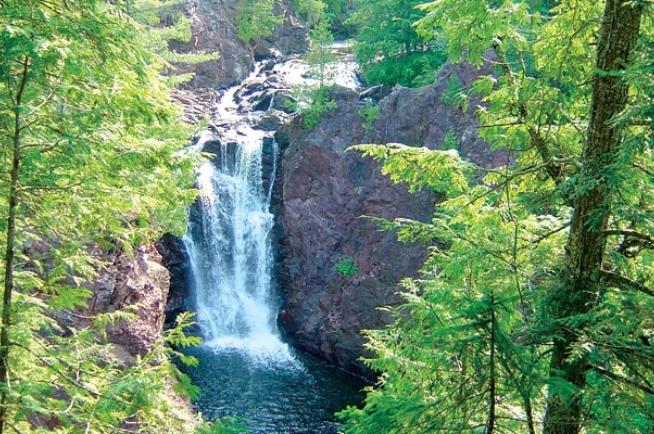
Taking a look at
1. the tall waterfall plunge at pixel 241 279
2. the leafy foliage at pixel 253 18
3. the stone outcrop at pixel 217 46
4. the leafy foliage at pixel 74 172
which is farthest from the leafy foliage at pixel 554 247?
the leafy foliage at pixel 253 18

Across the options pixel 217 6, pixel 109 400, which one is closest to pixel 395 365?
pixel 109 400

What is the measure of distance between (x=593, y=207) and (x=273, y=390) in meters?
13.7

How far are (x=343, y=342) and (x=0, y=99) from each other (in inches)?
621

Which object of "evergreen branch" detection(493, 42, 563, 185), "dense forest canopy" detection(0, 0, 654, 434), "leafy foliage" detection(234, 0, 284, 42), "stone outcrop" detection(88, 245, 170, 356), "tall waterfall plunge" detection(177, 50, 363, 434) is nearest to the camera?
"dense forest canopy" detection(0, 0, 654, 434)

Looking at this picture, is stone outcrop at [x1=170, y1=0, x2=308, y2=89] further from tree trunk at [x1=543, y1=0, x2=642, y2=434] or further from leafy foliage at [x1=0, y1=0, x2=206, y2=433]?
tree trunk at [x1=543, y1=0, x2=642, y2=434]

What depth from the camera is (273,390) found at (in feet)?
51.8

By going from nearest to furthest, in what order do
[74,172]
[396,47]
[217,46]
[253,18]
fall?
[74,172] < [396,47] < [217,46] < [253,18]

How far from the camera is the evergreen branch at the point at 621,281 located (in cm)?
375

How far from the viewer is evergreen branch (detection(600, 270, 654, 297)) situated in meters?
3.75

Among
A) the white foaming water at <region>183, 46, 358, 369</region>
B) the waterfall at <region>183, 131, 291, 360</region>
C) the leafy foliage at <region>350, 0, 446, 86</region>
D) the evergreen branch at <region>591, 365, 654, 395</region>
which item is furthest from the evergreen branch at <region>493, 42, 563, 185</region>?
the waterfall at <region>183, 131, 291, 360</region>

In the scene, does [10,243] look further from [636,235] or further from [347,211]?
[347,211]

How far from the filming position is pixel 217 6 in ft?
100

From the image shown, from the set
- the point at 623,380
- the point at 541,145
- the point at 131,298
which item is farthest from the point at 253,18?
→ the point at 623,380

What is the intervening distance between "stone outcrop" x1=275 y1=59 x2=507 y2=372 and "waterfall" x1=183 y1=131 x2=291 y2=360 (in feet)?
2.61
